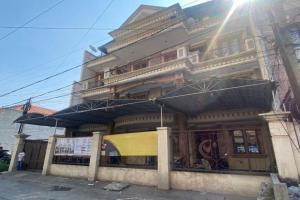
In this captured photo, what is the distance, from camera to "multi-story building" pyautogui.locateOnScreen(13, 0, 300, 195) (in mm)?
7438

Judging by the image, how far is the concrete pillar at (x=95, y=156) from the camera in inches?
365

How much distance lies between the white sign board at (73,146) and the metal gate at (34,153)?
11.7 feet

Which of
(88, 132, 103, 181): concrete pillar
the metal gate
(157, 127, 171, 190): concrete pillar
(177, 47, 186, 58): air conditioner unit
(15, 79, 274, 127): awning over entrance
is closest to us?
(157, 127, 171, 190): concrete pillar

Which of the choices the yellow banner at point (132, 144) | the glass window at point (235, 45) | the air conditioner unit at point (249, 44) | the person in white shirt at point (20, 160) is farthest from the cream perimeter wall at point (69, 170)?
the glass window at point (235, 45)

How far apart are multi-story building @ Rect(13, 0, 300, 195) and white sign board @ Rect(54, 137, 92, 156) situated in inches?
32.3

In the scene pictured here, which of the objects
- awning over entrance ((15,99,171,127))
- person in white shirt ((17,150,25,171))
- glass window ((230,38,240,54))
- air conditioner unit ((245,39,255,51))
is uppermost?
glass window ((230,38,240,54))

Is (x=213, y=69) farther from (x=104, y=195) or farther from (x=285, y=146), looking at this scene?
(x=104, y=195)

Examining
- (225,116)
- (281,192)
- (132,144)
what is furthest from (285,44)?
(225,116)

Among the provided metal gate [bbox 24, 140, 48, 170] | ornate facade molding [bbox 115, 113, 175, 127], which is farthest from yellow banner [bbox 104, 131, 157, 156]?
metal gate [bbox 24, 140, 48, 170]

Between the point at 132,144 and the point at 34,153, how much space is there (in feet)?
31.5

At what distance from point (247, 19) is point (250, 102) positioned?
18.4 ft

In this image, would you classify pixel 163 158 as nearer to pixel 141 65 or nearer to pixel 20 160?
pixel 141 65

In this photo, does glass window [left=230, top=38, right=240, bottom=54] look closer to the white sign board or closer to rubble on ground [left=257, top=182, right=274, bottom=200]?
rubble on ground [left=257, top=182, right=274, bottom=200]

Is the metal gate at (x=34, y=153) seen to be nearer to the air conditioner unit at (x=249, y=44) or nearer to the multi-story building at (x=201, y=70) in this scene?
the multi-story building at (x=201, y=70)
